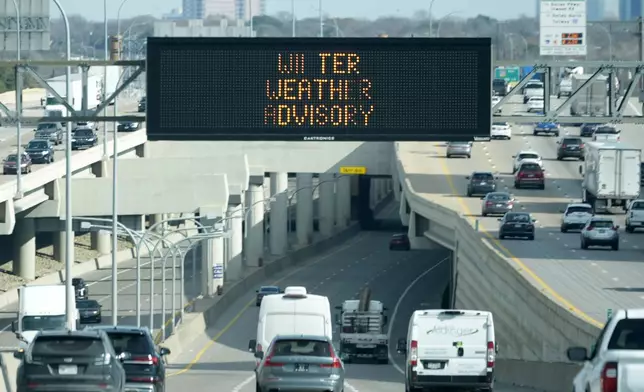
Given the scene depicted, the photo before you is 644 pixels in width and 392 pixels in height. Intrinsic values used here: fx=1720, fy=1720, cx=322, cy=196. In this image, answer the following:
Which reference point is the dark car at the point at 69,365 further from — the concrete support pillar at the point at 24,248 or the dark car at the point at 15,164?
the dark car at the point at 15,164

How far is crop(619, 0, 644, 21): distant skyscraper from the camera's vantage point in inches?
3666

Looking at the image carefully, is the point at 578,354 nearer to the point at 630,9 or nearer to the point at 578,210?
the point at 578,210

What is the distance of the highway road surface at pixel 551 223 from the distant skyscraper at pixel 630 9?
1030 centimetres

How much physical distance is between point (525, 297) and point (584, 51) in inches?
1634

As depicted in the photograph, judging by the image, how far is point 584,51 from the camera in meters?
94.4

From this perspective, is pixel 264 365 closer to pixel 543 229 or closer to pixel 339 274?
pixel 543 229

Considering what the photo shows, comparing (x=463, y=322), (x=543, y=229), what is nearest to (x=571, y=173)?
(x=543, y=229)

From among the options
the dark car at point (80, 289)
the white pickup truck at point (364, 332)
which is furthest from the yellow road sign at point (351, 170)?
the white pickup truck at point (364, 332)

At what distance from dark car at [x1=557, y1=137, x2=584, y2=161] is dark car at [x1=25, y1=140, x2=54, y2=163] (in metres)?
34.0

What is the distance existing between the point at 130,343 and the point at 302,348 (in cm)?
352

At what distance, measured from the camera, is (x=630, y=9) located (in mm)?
96062

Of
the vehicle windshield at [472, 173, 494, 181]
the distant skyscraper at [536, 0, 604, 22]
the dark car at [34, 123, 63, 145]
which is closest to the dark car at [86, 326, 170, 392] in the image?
the vehicle windshield at [472, 173, 494, 181]

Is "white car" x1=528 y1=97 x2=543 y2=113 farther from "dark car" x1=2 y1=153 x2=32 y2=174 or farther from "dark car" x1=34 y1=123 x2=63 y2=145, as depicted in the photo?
"dark car" x1=34 y1=123 x2=63 y2=145

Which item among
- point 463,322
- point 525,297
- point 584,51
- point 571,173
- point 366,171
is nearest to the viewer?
point 463,322
